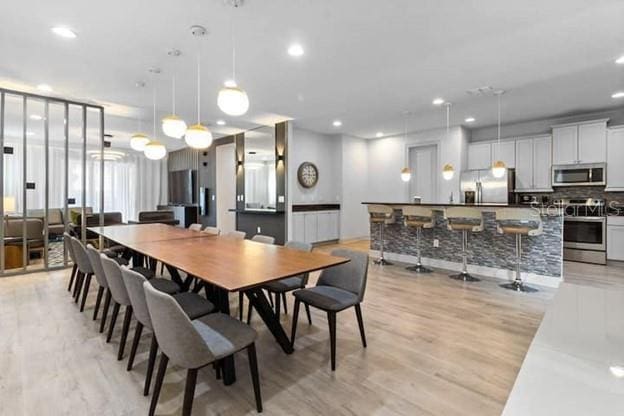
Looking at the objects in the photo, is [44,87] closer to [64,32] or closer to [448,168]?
[64,32]

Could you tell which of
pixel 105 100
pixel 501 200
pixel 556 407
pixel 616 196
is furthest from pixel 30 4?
pixel 616 196

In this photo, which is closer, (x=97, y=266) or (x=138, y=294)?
(x=138, y=294)

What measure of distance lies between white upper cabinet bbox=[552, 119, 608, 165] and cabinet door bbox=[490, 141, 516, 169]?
692 mm

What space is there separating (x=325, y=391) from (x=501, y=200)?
573cm

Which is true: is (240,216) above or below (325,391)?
above

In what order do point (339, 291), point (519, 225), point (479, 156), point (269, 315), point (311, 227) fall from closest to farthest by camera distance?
point (269, 315) → point (339, 291) → point (519, 225) → point (479, 156) → point (311, 227)

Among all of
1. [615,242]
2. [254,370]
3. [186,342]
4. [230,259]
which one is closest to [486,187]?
[615,242]

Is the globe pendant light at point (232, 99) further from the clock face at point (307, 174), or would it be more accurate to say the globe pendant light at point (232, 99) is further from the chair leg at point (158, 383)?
the clock face at point (307, 174)

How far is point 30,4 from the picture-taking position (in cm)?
250

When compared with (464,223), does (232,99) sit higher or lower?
higher

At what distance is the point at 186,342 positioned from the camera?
1496 millimetres

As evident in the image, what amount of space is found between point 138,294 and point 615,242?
6.98 m

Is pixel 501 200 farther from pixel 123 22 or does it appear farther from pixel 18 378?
pixel 18 378

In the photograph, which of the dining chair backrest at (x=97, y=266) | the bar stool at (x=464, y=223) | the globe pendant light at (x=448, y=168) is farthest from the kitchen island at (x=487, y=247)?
the dining chair backrest at (x=97, y=266)
